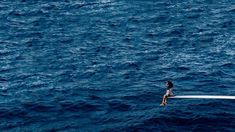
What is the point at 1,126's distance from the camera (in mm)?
69312

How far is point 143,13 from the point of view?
11394cm

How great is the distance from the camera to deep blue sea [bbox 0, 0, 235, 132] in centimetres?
7000

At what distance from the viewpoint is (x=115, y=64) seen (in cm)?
8812

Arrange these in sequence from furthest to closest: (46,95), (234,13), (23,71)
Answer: (234,13) < (23,71) < (46,95)

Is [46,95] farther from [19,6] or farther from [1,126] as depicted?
[19,6]

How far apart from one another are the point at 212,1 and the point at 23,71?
58738 millimetres

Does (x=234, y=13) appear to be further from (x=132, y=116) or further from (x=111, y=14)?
(x=132, y=116)

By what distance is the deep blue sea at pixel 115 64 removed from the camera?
7000cm

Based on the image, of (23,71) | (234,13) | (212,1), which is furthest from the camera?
(212,1)

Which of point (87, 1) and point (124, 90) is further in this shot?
point (87, 1)

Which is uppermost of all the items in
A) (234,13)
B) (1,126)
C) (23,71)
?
(234,13)

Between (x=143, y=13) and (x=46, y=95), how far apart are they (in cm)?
4509

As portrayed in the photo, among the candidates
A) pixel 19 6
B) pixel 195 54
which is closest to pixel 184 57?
pixel 195 54

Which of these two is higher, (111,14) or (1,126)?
(111,14)
